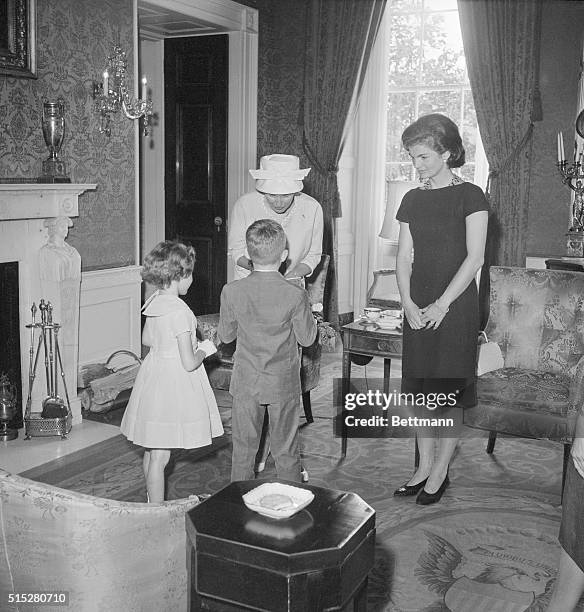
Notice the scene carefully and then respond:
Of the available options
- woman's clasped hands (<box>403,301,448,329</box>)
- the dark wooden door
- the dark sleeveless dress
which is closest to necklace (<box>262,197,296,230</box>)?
the dark sleeveless dress

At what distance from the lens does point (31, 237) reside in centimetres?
447

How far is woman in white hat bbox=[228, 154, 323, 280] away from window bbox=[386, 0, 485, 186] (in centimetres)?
278

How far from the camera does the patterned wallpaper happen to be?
14.4 ft

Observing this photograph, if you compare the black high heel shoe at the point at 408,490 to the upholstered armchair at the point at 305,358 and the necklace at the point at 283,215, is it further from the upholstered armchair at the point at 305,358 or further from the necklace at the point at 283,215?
the necklace at the point at 283,215

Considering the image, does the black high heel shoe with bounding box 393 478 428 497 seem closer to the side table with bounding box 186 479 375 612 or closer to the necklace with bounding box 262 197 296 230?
the necklace with bounding box 262 197 296 230

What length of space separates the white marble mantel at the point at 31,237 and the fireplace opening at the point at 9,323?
0.03m

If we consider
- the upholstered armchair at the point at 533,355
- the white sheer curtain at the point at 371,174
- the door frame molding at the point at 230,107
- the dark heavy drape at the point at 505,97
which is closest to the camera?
the upholstered armchair at the point at 533,355

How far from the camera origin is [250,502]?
1.57 m

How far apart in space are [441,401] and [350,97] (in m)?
3.83

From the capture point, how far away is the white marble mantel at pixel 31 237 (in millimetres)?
4289

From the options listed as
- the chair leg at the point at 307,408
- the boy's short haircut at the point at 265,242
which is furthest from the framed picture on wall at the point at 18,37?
the chair leg at the point at 307,408

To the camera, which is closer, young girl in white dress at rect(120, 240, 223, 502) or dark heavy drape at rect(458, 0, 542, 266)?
young girl in white dress at rect(120, 240, 223, 502)

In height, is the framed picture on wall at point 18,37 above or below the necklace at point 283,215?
above

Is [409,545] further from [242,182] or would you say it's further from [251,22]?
[251,22]
